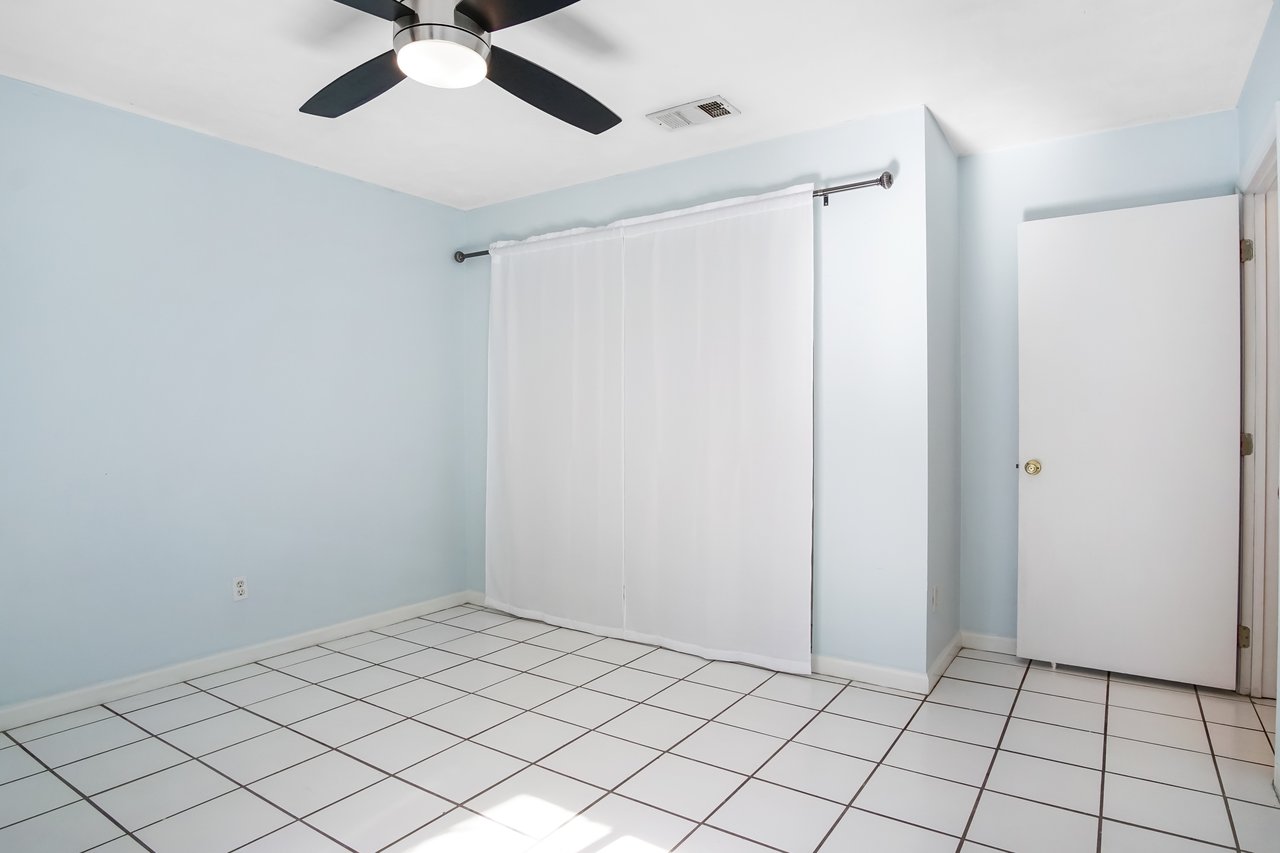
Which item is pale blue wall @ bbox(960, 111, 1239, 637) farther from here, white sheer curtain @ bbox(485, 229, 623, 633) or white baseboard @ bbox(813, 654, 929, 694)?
white sheer curtain @ bbox(485, 229, 623, 633)

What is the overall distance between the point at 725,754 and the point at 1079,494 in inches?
80.3

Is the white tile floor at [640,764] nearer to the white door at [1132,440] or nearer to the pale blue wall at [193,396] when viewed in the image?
the white door at [1132,440]

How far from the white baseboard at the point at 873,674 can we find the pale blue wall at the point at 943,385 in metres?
0.13

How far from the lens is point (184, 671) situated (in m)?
3.24

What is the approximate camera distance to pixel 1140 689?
3.07 meters

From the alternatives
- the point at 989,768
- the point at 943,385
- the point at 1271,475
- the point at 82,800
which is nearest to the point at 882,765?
the point at 989,768

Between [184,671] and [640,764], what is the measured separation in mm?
2173

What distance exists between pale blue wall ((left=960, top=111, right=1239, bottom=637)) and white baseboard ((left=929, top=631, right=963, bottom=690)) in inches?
5.2

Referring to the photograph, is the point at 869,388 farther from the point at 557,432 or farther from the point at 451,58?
the point at 451,58

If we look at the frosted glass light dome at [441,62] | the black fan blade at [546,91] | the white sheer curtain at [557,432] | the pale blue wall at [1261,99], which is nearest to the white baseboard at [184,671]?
the white sheer curtain at [557,432]

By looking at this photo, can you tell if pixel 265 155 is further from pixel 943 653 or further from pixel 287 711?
pixel 943 653

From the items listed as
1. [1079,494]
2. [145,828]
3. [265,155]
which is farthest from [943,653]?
[265,155]

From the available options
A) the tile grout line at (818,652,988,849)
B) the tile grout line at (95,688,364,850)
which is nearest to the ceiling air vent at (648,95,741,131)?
the tile grout line at (818,652,988,849)

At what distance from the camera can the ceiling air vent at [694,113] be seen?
2.99 meters
